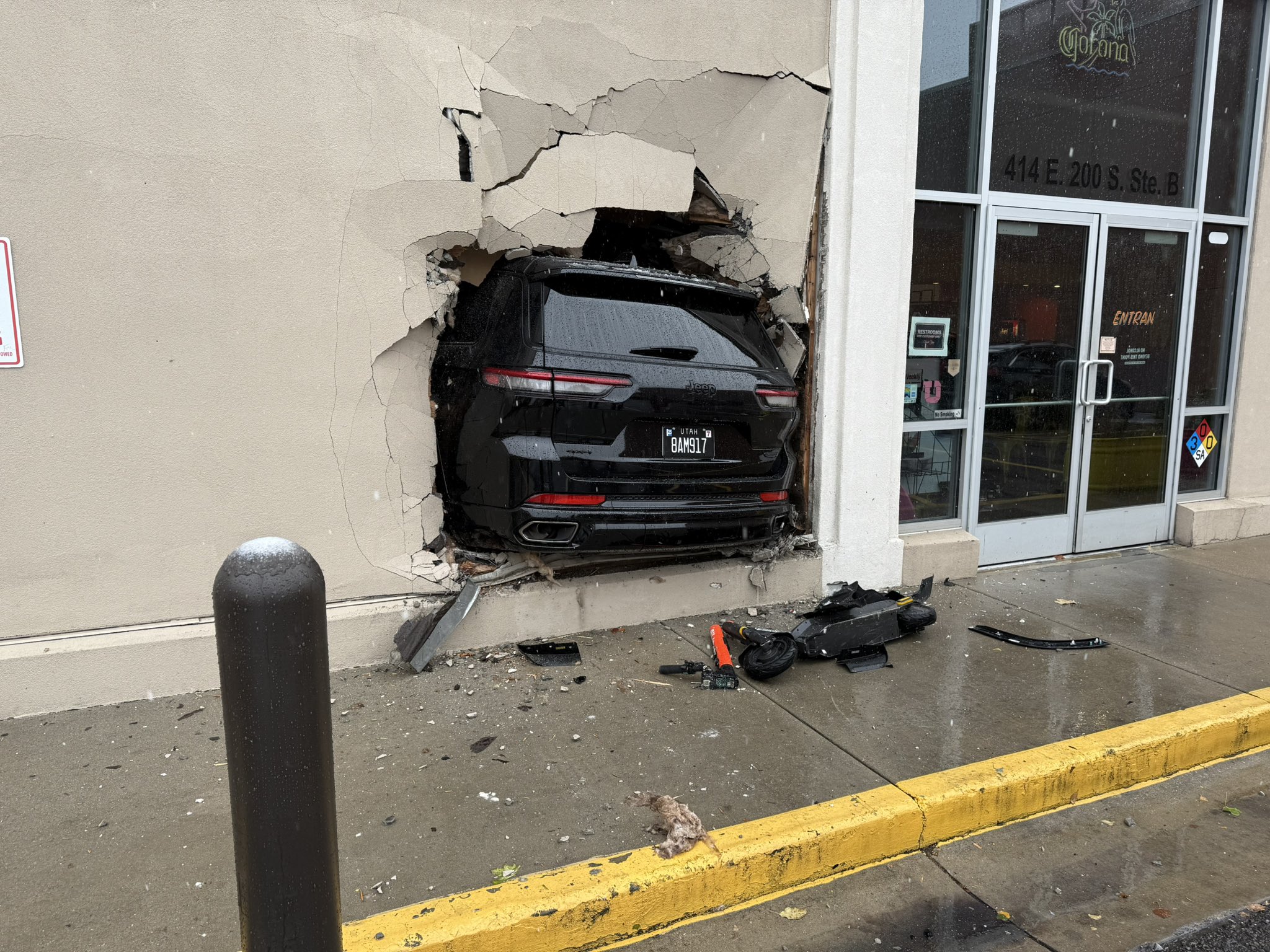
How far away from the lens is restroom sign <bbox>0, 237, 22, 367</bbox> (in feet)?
12.3

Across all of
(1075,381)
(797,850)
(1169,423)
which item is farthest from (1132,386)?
(797,850)

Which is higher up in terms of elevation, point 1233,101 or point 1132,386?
point 1233,101

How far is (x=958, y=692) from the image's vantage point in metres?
4.39

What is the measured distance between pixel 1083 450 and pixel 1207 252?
2244 millimetres

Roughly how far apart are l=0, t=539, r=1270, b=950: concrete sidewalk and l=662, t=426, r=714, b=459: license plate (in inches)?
44.9

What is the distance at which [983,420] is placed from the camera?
6375 millimetres

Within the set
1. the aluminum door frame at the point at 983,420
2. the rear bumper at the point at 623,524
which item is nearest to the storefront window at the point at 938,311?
the aluminum door frame at the point at 983,420

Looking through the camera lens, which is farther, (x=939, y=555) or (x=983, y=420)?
(x=983, y=420)

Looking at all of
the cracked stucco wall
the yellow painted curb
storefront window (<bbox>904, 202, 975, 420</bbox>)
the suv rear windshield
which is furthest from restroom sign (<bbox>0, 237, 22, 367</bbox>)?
storefront window (<bbox>904, 202, 975, 420</bbox>)

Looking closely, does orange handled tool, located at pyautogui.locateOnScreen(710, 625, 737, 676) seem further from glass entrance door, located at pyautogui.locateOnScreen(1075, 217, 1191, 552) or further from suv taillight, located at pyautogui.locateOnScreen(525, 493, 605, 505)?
glass entrance door, located at pyautogui.locateOnScreen(1075, 217, 1191, 552)

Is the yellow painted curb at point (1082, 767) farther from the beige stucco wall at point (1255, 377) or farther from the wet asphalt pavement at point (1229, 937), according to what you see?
the beige stucco wall at point (1255, 377)

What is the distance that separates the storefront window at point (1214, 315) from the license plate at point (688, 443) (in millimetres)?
5276

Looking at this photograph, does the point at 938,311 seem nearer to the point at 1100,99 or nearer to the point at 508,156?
the point at 1100,99

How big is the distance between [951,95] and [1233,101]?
123 inches
